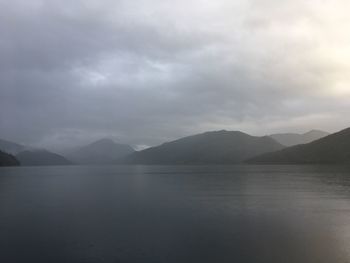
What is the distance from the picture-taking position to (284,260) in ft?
131

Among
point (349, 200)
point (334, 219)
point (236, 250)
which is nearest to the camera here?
point (236, 250)

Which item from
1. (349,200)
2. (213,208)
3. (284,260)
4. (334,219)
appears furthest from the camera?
(349,200)

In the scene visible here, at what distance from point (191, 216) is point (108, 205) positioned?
88.4 feet

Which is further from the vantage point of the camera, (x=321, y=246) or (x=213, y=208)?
(x=213, y=208)

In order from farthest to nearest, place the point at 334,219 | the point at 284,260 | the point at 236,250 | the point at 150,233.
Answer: the point at 334,219 < the point at 150,233 < the point at 236,250 < the point at 284,260

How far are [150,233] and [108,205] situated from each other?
124 ft

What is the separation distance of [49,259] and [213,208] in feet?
147

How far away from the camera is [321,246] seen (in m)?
45.6

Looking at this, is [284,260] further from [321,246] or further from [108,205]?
[108,205]

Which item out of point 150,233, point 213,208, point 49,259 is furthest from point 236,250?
point 213,208

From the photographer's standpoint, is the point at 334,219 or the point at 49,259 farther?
the point at 334,219

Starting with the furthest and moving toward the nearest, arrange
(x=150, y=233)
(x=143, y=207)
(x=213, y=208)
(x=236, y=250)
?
(x=143, y=207) < (x=213, y=208) < (x=150, y=233) < (x=236, y=250)

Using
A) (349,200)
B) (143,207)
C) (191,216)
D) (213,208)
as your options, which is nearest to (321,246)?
(191,216)

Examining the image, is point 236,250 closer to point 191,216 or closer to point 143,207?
point 191,216
